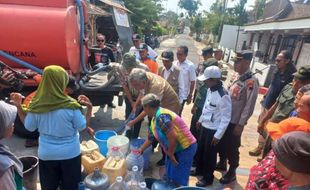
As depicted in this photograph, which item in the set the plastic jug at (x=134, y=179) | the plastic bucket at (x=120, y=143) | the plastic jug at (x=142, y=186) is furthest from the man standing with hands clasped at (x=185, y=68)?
the plastic jug at (x=142, y=186)

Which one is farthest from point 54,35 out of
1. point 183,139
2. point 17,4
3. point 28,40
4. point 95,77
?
point 183,139

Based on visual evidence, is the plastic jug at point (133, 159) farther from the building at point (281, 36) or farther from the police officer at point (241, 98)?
the building at point (281, 36)

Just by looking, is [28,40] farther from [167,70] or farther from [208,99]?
[208,99]

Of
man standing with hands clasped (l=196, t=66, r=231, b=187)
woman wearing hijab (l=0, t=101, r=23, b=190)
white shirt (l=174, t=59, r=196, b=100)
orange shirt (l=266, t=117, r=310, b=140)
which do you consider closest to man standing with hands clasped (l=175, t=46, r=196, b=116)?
white shirt (l=174, t=59, r=196, b=100)

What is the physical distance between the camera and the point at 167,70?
470 centimetres

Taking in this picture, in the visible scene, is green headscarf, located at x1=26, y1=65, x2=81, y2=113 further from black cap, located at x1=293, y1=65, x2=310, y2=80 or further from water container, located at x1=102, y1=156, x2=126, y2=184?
black cap, located at x1=293, y1=65, x2=310, y2=80

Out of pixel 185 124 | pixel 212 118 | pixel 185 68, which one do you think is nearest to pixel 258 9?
pixel 185 68

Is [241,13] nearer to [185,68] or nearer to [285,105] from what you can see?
[185,68]

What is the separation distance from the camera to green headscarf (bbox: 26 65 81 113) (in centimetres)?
228

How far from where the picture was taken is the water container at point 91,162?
335 cm

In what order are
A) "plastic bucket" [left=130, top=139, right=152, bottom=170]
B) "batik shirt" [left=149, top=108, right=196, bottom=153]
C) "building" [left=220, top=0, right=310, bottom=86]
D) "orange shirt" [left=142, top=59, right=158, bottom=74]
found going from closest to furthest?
1. "batik shirt" [left=149, top=108, right=196, bottom=153]
2. "plastic bucket" [left=130, top=139, right=152, bottom=170]
3. "orange shirt" [left=142, top=59, right=158, bottom=74]
4. "building" [left=220, top=0, right=310, bottom=86]

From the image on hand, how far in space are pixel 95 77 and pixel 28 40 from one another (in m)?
1.62

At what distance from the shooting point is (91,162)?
11.0 ft

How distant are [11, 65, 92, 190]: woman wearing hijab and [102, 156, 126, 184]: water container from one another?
0.53 m
